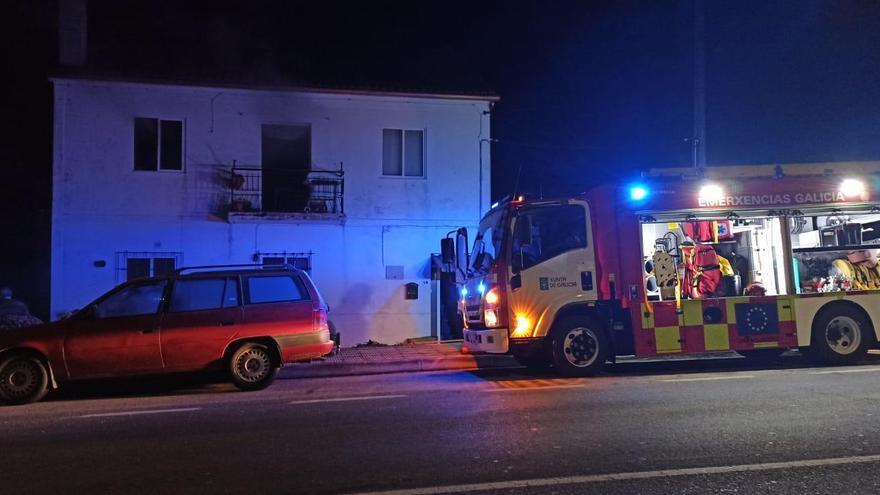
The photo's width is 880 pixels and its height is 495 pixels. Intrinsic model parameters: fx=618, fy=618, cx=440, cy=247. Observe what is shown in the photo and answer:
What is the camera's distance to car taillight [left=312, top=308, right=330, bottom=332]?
360 inches

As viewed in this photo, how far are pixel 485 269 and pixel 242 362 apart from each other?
12.4ft

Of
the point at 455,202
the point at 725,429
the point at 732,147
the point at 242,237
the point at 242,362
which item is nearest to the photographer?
the point at 725,429

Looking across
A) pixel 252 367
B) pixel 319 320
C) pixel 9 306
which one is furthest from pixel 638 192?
pixel 9 306

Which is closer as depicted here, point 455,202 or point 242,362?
point 242,362

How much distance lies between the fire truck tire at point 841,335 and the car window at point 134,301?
9.85 meters

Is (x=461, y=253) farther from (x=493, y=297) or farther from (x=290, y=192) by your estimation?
(x=290, y=192)

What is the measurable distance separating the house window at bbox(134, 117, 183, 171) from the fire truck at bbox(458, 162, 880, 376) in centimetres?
762

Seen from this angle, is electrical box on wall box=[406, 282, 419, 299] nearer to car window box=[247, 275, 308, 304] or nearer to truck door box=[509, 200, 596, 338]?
car window box=[247, 275, 308, 304]

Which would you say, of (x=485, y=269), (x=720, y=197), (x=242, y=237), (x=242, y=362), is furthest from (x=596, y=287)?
(x=242, y=237)

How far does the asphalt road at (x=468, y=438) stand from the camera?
4.45 metres

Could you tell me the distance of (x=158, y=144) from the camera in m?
13.8

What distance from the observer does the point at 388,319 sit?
567 inches

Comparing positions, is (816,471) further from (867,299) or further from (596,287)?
(867,299)

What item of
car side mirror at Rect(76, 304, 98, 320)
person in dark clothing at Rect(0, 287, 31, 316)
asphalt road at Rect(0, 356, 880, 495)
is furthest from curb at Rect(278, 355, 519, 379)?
person in dark clothing at Rect(0, 287, 31, 316)
